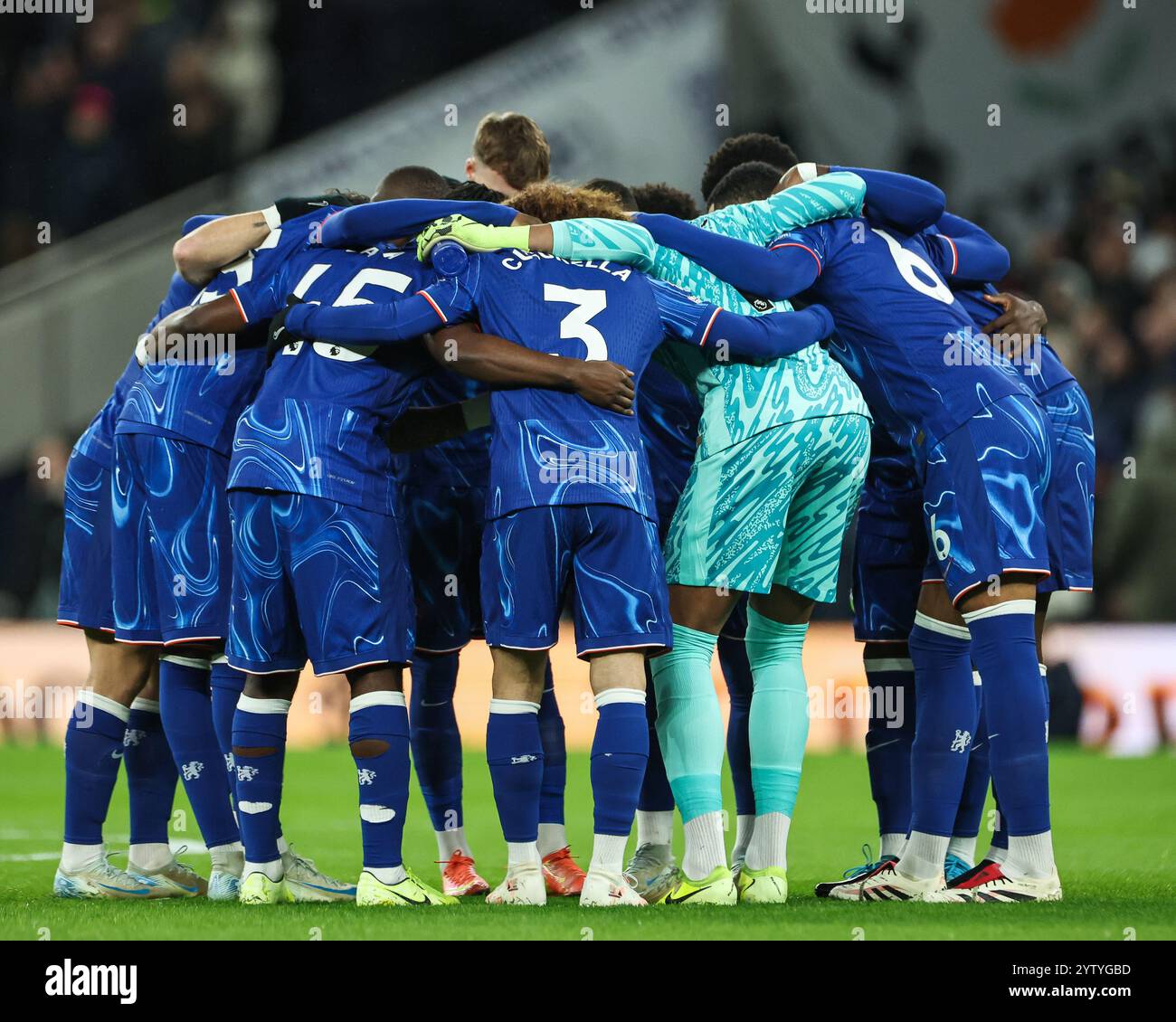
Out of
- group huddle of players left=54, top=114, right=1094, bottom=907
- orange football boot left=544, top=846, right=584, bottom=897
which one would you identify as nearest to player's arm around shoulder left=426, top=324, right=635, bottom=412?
group huddle of players left=54, top=114, right=1094, bottom=907

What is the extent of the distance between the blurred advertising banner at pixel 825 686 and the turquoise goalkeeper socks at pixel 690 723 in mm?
5165

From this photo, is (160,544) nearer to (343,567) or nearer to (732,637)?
(343,567)

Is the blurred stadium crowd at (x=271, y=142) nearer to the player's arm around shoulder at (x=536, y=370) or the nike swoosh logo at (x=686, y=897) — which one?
the player's arm around shoulder at (x=536, y=370)

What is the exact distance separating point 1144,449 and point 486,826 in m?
6.11

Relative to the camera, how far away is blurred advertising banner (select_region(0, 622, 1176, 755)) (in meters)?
10.5

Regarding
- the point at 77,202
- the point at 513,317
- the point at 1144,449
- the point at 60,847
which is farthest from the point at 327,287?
the point at 77,202

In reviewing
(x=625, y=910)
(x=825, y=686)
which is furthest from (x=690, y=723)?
(x=825, y=686)

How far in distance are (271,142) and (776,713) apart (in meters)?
9.60

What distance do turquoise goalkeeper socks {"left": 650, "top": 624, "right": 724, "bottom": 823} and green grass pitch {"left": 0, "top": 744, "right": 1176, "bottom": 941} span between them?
37cm

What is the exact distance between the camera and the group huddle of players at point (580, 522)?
15.4ft

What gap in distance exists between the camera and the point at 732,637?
570 cm

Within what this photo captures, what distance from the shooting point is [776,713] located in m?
5.00
